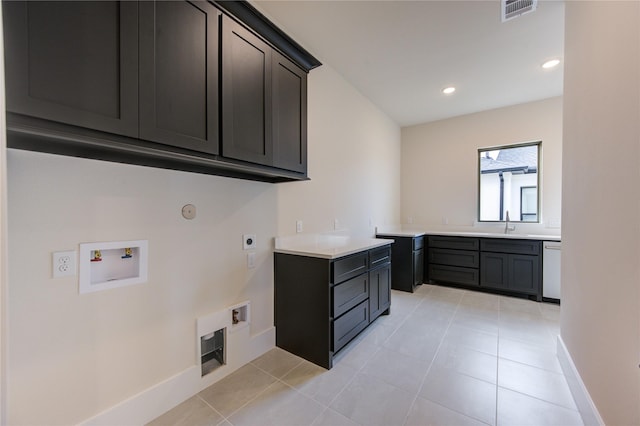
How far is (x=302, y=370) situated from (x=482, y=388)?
1.30 metres

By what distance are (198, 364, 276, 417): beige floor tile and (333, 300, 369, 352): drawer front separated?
0.58 meters

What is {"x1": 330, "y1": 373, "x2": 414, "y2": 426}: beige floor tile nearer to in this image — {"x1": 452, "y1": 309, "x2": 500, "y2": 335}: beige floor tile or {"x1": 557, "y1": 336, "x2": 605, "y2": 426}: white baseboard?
{"x1": 557, "y1": 336, "x2": 605, "y2": 426}: white baseboard

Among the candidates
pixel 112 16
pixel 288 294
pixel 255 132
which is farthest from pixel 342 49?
pixel 288 294

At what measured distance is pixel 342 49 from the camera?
Result: 2613 mm

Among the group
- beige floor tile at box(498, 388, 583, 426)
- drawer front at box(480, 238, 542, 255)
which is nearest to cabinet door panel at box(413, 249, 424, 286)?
drawer front at box(480, 238, 542, 255)

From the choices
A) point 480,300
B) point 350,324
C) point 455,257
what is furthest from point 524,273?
point 350,324

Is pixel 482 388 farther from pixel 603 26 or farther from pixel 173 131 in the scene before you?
pixel 173 131

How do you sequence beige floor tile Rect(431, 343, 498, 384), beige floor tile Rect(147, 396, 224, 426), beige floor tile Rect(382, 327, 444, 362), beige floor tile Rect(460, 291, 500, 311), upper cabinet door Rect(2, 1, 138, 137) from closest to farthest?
1. upper cabinet door Rect(2, 1, 138, 137)
2. beige floor tile Rect(147, 396, 224, 426)
3. beige floor tile Rect(431, 343, 498, 384)
4. beige floor tile Rect(382, 327, 444, 362)
5. beige floor tile Rect(460, 291, 500, 311)

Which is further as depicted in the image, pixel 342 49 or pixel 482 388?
pixel 342 49

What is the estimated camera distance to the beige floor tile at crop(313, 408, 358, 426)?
1460 millimetres

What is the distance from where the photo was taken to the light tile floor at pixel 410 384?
1513mm

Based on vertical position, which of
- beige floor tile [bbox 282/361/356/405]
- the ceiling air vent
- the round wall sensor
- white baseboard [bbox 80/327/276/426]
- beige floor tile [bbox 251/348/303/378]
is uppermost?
the ceiling air vent

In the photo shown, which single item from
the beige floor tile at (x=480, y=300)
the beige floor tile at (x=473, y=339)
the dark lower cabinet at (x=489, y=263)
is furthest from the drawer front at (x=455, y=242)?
the beige floor tile at (x=473, y=339)

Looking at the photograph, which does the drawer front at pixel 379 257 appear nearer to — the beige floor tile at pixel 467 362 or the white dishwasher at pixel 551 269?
the beige floor tile at pixel 467 362
